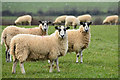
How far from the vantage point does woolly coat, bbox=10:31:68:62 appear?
11.6 m

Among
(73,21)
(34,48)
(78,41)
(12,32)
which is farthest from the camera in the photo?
(73,21)

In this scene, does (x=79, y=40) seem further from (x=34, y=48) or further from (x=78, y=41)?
(x=34, y=48)

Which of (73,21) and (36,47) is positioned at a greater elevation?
(73,21)

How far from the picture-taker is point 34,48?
1184 cm

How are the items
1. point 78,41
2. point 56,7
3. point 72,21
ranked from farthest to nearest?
point 56,7, point 72,21, point 78,41

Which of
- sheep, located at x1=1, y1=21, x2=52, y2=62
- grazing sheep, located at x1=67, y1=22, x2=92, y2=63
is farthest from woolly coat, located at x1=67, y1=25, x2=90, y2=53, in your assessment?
sheep, located at x1=1, y1=21, x2=52, y2=62

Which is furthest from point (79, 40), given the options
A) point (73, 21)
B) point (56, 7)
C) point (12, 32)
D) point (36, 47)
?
point (56, 7)

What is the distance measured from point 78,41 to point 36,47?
13.1ft

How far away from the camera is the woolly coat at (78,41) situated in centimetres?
1526

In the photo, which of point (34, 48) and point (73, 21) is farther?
point (73, 21)

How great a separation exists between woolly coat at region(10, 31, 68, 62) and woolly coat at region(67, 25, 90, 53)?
9.21 ft

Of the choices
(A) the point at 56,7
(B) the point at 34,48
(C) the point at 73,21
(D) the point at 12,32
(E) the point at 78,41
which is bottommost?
(B) the point at 34,48

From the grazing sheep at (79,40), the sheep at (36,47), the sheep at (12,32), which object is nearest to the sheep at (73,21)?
the sheep at (12,32)

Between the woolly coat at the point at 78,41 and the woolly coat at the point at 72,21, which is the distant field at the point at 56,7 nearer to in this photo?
the woolly coat at the point at 72,21
